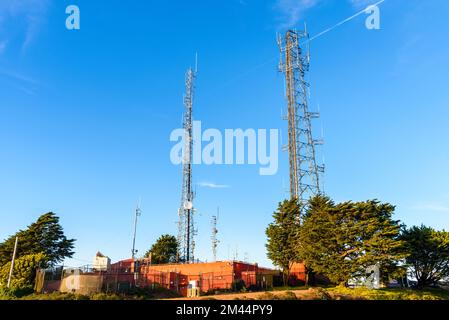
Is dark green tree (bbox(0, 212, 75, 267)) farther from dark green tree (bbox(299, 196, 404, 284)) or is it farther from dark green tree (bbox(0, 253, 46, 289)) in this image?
dark green tree (bbox(299, 196, 404, 284))

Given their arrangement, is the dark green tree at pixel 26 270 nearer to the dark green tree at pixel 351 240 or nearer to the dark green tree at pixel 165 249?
the dark green tree at pixel 165 249

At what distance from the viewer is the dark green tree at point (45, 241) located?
60250 mm

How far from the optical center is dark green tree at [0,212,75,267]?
6025cm

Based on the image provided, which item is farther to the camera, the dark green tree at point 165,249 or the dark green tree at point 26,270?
the dark green tree at point 165,249

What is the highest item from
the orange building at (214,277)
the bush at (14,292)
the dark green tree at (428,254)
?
the dark green tree at (428,254)

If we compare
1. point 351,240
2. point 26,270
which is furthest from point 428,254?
point 26,270

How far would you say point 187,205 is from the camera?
204 feet

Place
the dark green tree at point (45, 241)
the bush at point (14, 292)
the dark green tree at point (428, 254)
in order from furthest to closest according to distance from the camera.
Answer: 1. the dark green tree at point (45, 241)
2. the dark green tree at point (428, 254)
3. the bush at point (14, 292)

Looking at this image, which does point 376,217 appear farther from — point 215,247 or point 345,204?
point 215,247

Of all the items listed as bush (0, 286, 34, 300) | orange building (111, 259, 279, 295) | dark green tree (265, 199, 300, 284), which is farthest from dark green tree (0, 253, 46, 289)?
dark green tree (265, 199, 300, 284)

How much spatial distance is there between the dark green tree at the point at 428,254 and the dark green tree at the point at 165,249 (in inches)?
1656

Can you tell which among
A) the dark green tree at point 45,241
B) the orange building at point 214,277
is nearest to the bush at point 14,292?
the orange building at point 214,277

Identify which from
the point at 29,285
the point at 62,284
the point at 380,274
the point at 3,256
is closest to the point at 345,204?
the point at 380,274

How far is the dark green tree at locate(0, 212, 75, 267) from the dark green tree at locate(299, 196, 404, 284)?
1509 inches
